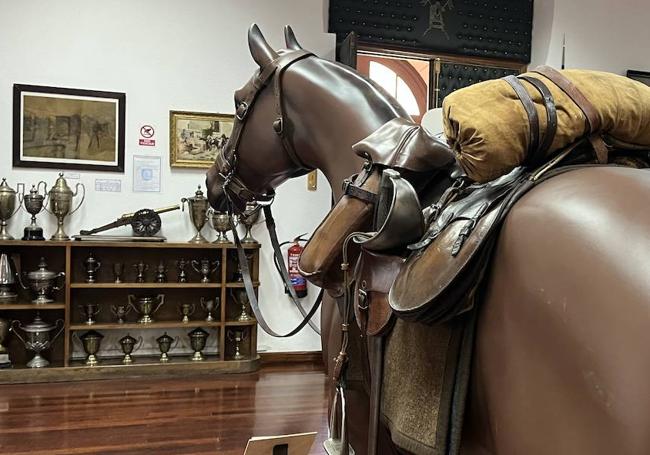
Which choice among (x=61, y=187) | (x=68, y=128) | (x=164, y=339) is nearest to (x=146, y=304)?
(x=164, y=339)

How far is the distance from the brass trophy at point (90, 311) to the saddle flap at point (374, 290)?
143 inches

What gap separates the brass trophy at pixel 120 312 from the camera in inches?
168

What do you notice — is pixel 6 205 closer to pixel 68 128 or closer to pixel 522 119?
pixel 68 128

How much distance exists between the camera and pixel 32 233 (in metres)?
4.02

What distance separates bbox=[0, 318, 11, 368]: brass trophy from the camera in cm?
391

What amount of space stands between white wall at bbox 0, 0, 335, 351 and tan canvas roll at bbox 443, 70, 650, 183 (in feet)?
12.6

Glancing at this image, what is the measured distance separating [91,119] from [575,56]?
4.33 metres

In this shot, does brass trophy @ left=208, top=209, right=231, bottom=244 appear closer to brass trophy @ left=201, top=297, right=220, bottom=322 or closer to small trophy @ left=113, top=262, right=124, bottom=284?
brass trophy @ left=201, top=297, right=220, bottom=322

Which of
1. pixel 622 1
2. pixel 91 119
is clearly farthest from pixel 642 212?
pixel 622 1

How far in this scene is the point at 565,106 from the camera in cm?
82

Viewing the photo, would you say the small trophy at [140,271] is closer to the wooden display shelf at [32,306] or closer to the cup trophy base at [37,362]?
the wooden display shelf at [32,306]

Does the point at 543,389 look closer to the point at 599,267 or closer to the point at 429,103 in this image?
the point at 599,267

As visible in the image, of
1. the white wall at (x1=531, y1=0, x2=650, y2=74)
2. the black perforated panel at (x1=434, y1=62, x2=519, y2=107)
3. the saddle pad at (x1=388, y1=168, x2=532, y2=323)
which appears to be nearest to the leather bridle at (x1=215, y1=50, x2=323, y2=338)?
the saddle pad at (x1=388, y1=168, x2=532, y2=323)

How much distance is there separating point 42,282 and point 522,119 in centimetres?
398
